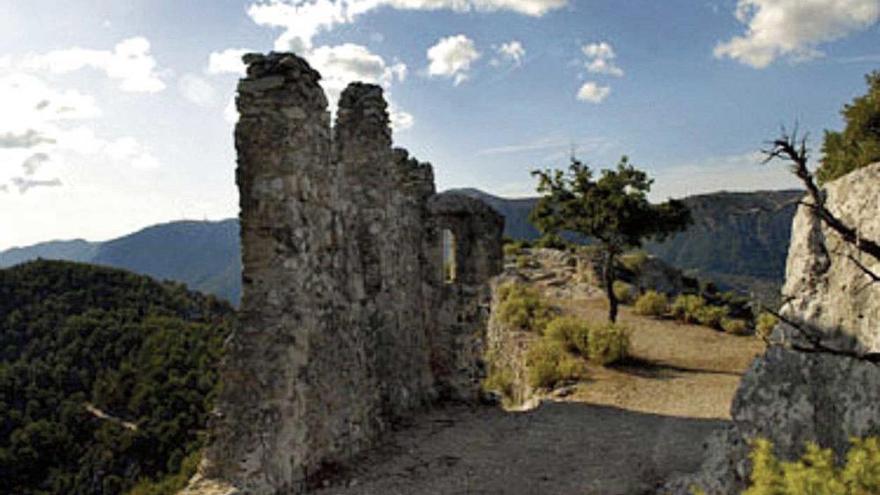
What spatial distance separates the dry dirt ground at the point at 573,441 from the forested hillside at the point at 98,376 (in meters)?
26.5

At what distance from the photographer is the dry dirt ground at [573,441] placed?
7992mm

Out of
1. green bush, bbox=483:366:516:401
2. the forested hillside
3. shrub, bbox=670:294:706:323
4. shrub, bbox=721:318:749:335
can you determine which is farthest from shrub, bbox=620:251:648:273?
the forested hillside

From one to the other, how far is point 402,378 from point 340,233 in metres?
2.93

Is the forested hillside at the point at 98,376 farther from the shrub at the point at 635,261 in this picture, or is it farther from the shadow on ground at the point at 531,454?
the shadow on ground at the point at 531,454

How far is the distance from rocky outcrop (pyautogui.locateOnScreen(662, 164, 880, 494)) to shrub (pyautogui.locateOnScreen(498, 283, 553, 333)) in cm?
1272

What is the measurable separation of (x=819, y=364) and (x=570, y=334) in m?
11.1

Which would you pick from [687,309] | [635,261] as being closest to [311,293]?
[687,309]

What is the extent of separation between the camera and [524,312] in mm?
19297

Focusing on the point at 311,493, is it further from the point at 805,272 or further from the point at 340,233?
the point at 805,272

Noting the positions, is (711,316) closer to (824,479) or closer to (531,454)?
(531,454)

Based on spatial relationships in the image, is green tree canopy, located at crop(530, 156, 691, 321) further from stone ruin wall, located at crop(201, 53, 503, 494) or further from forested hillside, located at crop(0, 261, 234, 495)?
forested hillside, located at crop(0, 261, 234, 495)

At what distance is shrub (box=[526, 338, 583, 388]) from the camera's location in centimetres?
1391

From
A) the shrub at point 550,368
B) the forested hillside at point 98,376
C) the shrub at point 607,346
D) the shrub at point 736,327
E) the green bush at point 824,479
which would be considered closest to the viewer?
the green bush at point 824,479

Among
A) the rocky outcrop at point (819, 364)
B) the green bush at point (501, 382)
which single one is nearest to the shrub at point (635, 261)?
the green bush at point (501, 382)
